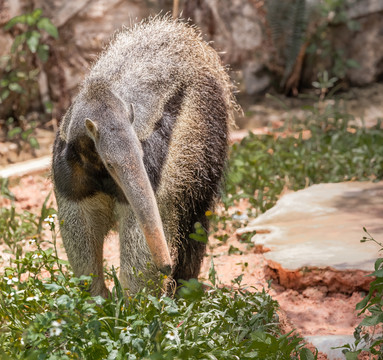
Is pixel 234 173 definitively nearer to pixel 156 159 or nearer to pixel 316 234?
pixel 316 234

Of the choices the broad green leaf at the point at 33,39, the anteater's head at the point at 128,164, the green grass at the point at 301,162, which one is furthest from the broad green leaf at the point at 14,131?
the anteater's head at the point at 128,164

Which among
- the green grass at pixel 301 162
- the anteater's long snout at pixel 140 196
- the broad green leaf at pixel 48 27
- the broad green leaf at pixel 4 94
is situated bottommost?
the green grass at pixel 301 162

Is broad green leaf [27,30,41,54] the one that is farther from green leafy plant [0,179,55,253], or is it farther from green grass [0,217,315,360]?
green grass [0,217,315,360]

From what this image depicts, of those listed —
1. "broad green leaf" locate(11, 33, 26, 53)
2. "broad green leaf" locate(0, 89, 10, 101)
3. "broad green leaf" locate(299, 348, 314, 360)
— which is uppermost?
"broad green leaf" locate(11, 33, 26, 53)

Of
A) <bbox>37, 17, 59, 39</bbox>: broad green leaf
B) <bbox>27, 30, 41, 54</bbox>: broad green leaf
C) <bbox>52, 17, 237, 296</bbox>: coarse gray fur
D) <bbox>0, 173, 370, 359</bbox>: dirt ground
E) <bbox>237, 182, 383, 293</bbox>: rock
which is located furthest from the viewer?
<bbox>37, 17, 59, 39</bbox>: broad green leaf

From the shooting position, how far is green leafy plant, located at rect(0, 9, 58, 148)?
8203 millimetres

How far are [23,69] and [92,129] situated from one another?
20.2 ft

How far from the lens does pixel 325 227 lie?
4.88 m

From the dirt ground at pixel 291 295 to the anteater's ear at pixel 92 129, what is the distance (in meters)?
1.44

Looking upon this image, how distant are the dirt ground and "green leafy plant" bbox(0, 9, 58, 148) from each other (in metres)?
3.57

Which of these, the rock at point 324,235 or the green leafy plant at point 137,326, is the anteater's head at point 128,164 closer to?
the green leafy plant at point 137,326

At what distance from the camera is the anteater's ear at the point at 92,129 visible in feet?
9.53

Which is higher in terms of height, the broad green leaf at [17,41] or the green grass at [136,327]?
the broad green leaf at [17,41]

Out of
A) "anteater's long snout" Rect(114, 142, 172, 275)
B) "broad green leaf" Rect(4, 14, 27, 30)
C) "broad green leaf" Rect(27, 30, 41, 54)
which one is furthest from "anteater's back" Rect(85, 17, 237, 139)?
"broad green leaf" Rect(4, 14, 27, 30)
